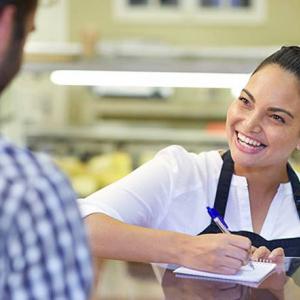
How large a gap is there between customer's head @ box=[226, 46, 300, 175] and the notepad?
25 cm

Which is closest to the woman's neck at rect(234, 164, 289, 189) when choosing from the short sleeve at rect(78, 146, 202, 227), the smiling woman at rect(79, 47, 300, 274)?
the smiling woman at rect(79, 47, 300, 274)

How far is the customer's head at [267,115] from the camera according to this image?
5.56 feet

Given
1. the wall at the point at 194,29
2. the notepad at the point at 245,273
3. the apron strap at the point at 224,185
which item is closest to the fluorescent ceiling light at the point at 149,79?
the apron strap at the point at 224,185

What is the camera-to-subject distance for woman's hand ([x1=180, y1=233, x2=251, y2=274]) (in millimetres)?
1539

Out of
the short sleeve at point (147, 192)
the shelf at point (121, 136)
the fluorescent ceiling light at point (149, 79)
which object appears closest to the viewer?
the short sleeve at point (147, 192)

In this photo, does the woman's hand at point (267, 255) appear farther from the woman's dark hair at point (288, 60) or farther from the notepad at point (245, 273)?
the woman's dark hair at point (288, 60)

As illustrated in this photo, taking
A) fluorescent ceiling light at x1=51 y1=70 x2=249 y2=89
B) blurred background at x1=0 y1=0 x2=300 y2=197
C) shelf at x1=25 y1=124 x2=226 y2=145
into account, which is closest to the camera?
fluorescent ceiling light at x1=51 y1=70 x2=249 y2=89

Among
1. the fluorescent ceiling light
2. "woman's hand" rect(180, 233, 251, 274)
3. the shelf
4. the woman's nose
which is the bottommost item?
the shelf

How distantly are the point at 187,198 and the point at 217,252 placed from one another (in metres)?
Answer: 0.25

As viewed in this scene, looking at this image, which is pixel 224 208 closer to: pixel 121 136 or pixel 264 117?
pixel 264 117

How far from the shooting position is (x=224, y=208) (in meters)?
1.76

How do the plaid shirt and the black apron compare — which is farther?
the black apron

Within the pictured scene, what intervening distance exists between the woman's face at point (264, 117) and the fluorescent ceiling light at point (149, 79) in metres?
0.74

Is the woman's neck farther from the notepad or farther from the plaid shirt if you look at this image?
the plaid shirt
